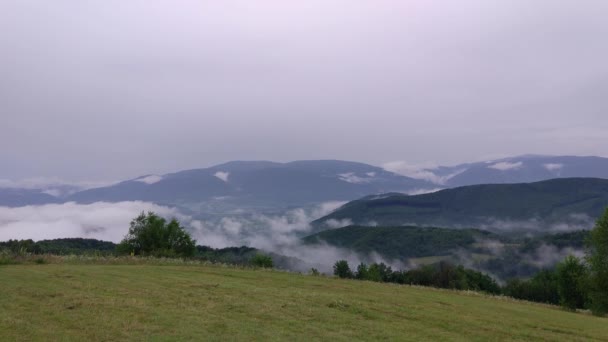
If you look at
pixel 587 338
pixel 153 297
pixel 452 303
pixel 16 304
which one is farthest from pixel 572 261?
pixel 16 304

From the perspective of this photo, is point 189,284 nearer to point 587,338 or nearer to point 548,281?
point 587,338

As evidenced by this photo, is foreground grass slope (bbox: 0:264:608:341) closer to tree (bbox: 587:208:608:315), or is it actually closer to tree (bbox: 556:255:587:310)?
tree (bbox: 587:208:608:315)

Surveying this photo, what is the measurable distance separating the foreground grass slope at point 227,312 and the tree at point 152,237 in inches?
1236

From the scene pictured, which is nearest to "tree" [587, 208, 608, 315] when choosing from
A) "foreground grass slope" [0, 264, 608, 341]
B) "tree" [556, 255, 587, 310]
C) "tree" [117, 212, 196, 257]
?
"tree" [556, 255, 587, 310]

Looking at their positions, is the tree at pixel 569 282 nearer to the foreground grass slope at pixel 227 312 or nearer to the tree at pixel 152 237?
the foreground grass slope at pixel 227 312

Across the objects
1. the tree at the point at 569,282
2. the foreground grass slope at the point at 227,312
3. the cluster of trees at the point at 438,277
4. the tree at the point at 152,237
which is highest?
the tree at the point at 152,237

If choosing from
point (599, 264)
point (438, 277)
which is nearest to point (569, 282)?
point (599, 264)

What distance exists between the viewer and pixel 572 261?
48.8 meters

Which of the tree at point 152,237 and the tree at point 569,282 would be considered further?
the tree at point 152,237

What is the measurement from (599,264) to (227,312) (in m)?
38.2

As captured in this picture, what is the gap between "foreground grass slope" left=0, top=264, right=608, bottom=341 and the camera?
522 inches

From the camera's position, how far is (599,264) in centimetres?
3962

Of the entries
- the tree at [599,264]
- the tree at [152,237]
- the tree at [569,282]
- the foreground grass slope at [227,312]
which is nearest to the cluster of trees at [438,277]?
the tree at [569,282]

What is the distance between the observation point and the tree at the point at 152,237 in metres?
56.0
